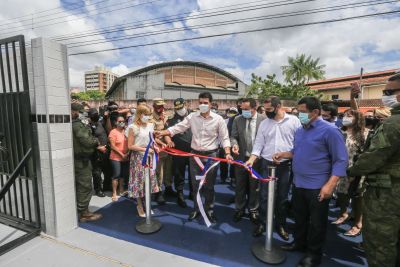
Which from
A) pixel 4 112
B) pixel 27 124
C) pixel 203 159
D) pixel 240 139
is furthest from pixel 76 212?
pixel 240 139

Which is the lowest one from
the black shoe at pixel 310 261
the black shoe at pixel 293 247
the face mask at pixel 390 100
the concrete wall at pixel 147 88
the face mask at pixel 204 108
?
the black shoe at pixel 293 247

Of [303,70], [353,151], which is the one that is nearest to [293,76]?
[303,70]

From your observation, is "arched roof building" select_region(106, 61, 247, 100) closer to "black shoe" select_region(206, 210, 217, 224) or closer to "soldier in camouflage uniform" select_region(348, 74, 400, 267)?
"black shoe" select_region(206, 210, 217, 224)

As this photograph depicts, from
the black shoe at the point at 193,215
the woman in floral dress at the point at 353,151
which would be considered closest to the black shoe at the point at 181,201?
the black shoe at the point at 193,215

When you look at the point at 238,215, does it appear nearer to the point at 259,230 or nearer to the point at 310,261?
the point at 259,230

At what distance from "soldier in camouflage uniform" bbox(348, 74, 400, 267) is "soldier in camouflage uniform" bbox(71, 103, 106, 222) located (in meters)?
3.29

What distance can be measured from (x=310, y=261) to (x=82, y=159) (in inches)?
127

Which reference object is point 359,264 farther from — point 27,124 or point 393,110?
point 27,124

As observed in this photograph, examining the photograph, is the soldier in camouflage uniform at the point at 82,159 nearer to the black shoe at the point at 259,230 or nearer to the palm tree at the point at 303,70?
the black shoe at the point at 259,230

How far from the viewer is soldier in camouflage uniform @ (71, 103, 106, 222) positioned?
3.13 meters

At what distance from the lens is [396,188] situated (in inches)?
73.0

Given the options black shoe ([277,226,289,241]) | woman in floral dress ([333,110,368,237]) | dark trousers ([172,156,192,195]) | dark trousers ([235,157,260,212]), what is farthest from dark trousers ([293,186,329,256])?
dark trousers ([172,156,192,195])

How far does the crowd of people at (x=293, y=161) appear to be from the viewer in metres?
1.93

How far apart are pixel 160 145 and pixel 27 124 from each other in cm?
182
